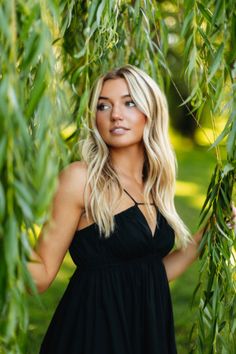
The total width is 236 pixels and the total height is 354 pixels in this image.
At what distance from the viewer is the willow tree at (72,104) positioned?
168cm

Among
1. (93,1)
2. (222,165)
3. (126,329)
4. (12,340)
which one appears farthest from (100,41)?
(12,340)

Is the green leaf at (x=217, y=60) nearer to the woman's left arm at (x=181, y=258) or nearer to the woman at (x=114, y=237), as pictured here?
the woman at (x=114, y=237)

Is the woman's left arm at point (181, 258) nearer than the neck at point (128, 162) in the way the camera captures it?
No

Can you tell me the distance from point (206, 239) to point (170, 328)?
367mm

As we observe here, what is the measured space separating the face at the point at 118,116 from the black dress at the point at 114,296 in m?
0.25

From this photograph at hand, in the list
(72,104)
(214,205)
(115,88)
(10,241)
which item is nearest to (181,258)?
(214,205)

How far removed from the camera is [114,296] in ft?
8.32

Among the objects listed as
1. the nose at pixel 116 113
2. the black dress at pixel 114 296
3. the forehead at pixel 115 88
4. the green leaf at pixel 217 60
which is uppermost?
the green leaf at pixel 217 60

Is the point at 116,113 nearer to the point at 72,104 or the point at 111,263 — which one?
the point at 111,263

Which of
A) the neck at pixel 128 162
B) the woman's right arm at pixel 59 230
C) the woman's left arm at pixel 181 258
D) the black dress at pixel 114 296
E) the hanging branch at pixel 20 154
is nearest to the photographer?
the hanging branch at pixel 20 154

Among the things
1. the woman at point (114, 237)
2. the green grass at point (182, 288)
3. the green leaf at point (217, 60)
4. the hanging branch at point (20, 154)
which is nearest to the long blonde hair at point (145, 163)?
the woman at point (114, 237)

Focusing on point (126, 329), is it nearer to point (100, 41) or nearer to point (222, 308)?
point (222, 308)

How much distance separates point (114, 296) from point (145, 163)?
566 millimetres

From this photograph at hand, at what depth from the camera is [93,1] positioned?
250 cm
